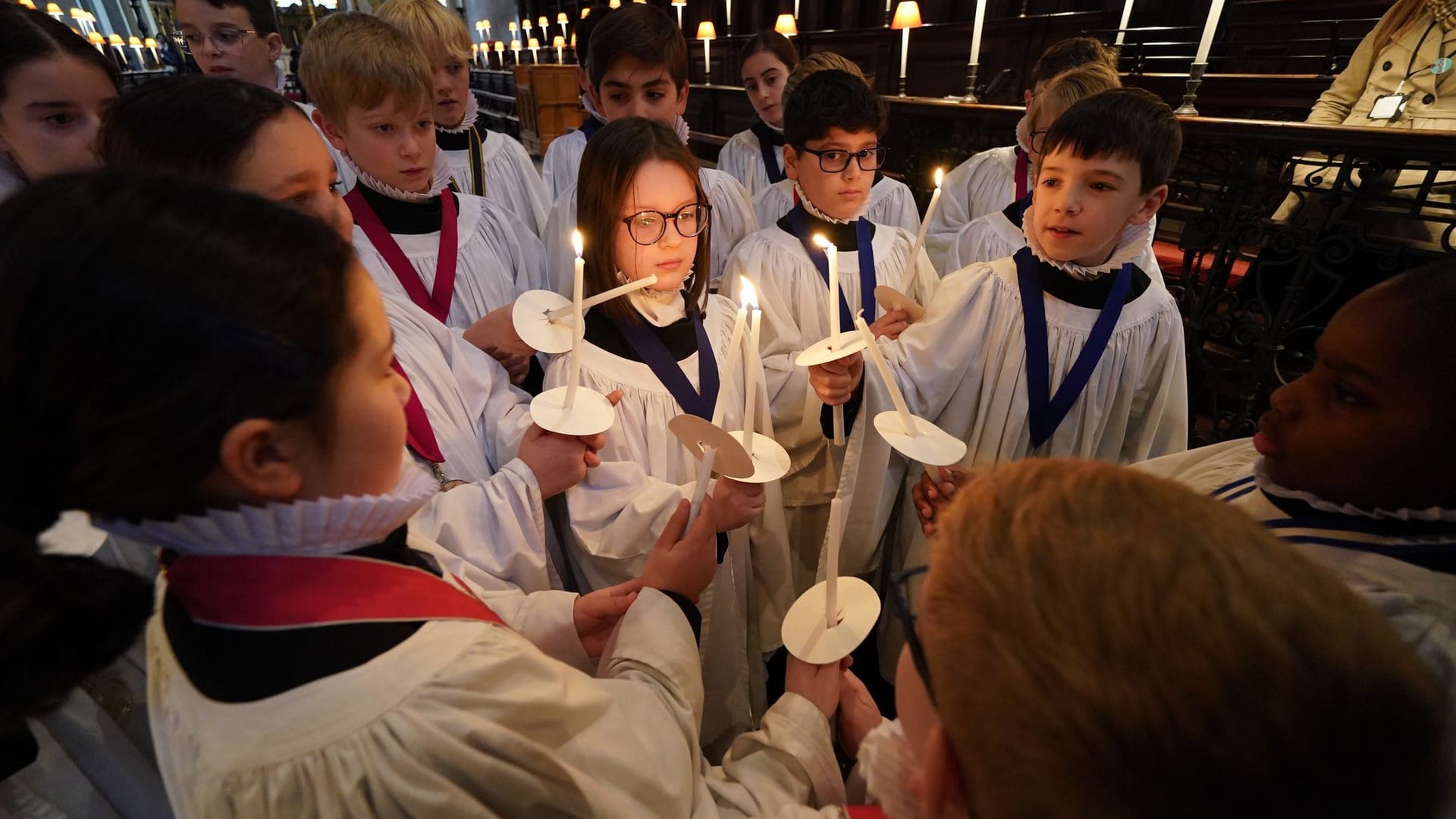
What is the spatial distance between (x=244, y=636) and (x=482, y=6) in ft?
89.1

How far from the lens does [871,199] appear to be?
10.8 feet

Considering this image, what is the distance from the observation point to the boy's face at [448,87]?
3096 mm

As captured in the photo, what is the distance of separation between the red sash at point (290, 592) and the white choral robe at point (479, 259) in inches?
57.0

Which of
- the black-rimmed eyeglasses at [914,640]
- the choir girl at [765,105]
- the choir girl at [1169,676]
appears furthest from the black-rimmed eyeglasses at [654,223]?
the choir girl at [765,105]

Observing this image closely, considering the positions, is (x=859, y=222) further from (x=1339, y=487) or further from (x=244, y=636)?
(x=244, y=636)

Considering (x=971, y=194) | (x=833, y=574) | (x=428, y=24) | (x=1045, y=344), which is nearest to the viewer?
(x=833, y=574)

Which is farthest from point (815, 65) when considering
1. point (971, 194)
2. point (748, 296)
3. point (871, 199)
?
point (748, 296)

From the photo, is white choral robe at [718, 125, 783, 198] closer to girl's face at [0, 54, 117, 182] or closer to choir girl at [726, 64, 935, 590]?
choir girl at [726, 64, 935, 590]

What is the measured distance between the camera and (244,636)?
0.66 m

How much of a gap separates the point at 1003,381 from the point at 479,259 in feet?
6.59

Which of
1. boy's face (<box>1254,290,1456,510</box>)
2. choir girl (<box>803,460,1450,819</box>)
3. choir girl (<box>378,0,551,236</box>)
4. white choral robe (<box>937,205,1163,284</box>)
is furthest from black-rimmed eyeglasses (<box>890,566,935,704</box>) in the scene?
choir girl (<box>378,0,551,236</box>)

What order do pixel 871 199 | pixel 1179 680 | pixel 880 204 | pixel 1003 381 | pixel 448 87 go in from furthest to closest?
1. pixel 880 204
2. pixel 871 199
3. pixel 448 87
4. pixel 1003 381
5. pixel 1179 680

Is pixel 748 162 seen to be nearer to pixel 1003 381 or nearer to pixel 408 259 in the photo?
pixel 408 259

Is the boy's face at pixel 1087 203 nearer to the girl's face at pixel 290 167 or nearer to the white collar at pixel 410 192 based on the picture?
the girl's face at pixel 290 167
